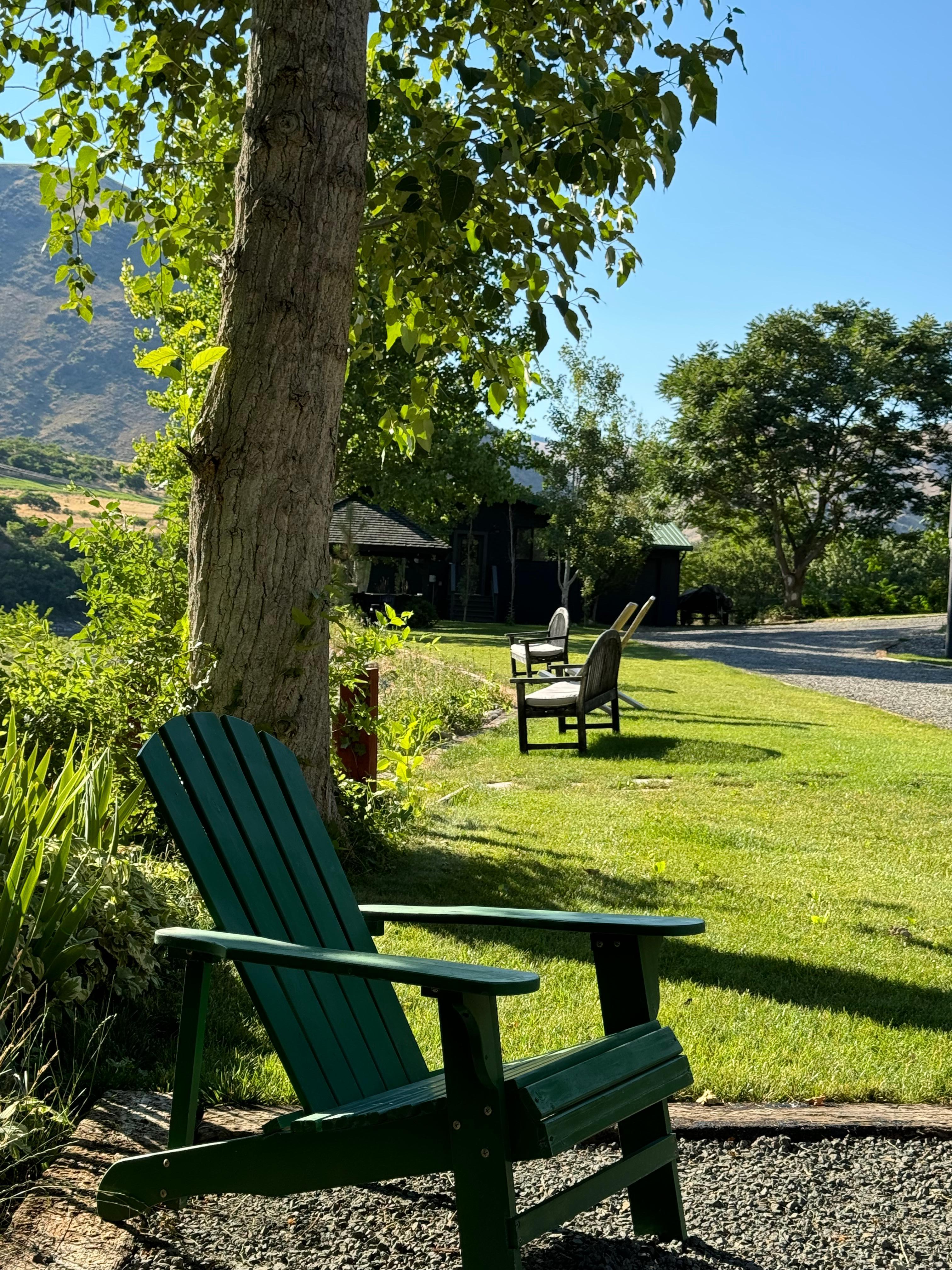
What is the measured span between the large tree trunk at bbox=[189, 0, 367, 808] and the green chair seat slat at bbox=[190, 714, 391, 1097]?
1.69 meters

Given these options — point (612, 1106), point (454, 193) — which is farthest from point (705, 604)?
point (612, 1106)

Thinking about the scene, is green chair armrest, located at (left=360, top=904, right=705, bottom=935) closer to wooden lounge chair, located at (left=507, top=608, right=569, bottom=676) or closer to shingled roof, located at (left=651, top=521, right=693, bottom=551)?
wooden lounge chair, located at (left=507, top=608, right=569, bottom=676)

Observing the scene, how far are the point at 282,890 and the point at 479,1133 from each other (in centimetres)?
100

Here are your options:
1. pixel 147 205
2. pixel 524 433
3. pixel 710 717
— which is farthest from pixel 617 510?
pixel 147 205

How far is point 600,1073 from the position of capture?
84.7 inches

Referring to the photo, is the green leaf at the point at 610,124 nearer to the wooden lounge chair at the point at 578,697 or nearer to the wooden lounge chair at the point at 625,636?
the wooden lounge chair at the point at 578,697

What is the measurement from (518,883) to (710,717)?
7237 mm

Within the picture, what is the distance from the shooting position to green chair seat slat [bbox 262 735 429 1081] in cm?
273

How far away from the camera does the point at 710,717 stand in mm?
12375

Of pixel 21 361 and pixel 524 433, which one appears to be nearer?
pixel 524 433

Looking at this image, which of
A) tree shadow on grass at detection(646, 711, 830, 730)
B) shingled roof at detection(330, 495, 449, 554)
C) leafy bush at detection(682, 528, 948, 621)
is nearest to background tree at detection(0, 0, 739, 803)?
tree shadow on grass at detection(646, 711, 830, 730)

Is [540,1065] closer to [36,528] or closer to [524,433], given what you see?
[36,528]

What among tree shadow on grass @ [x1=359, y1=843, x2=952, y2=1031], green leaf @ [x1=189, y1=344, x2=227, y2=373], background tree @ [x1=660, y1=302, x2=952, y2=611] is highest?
background tree @ [x1=660, y1=302, x2=952, y2=611]

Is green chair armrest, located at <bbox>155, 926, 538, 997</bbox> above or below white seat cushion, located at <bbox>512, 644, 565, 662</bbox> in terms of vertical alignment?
below
